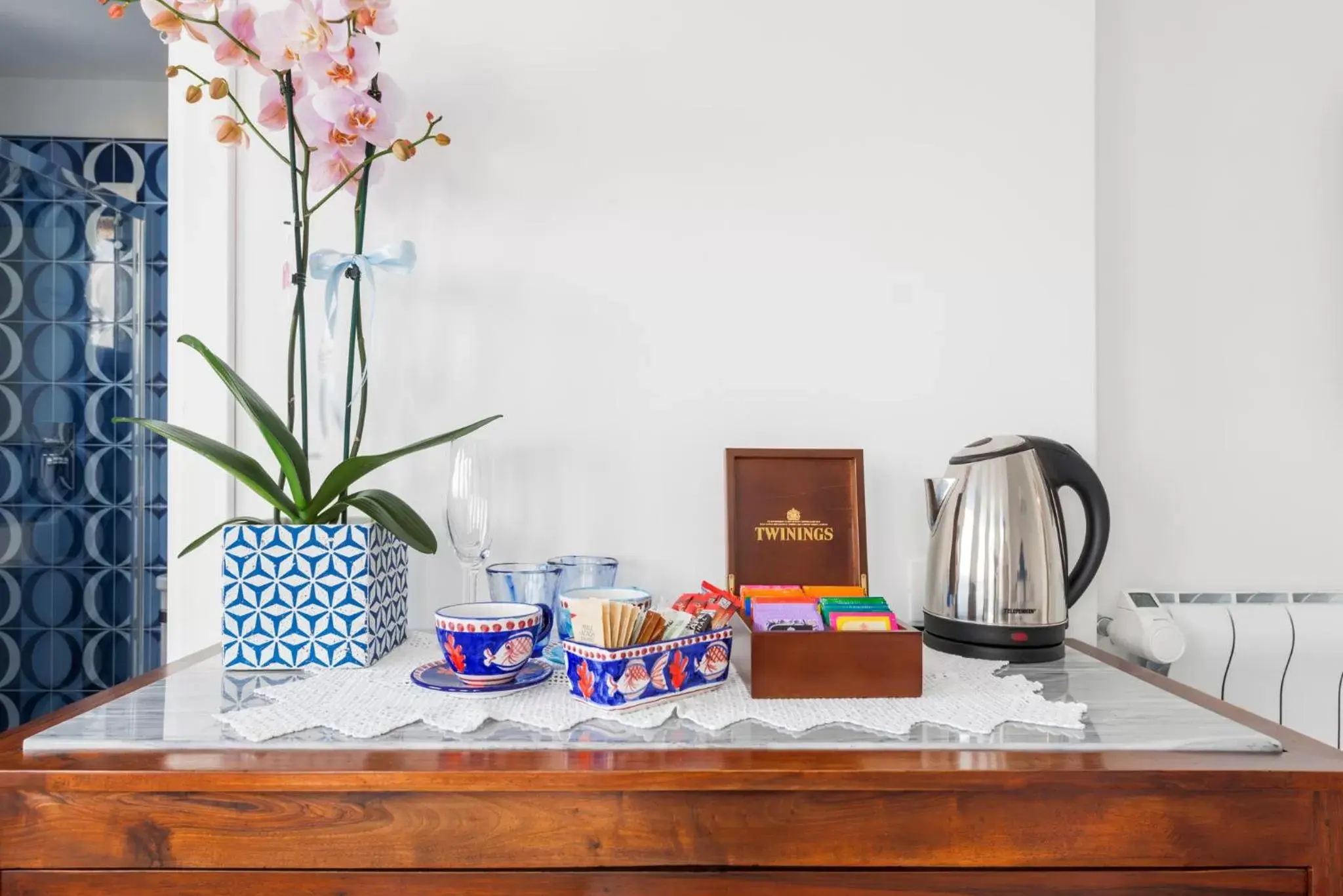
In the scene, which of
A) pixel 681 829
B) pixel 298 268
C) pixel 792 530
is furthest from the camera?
pixel 792 530

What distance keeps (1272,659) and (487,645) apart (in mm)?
1204

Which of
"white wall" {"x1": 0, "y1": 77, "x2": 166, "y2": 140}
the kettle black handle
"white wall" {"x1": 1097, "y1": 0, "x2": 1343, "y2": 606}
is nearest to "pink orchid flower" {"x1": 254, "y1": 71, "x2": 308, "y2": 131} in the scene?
the kettle black handle

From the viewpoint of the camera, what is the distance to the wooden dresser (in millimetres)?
601

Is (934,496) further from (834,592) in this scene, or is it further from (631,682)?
(631,682)

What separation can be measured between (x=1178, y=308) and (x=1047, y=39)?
472 millimetres

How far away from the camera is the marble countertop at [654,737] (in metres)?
0.64

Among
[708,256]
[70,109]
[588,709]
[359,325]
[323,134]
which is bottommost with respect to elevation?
[588,709]

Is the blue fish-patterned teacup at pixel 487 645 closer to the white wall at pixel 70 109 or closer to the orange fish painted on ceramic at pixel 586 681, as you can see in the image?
the orange fish painted on ceramic at pixel 586 681

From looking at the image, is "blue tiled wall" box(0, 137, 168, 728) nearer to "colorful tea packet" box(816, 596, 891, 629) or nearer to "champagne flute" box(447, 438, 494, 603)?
"champagne flute" box(447, 438, 494, 603)

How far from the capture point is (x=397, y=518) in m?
0.87

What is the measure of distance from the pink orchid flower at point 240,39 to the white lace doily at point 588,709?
2.21 ft

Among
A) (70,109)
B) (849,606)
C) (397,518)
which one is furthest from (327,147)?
(70,109)

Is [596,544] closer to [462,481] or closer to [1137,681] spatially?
[462,481]

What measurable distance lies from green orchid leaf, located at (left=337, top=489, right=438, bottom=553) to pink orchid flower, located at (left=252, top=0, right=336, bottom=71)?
0.48 meters
